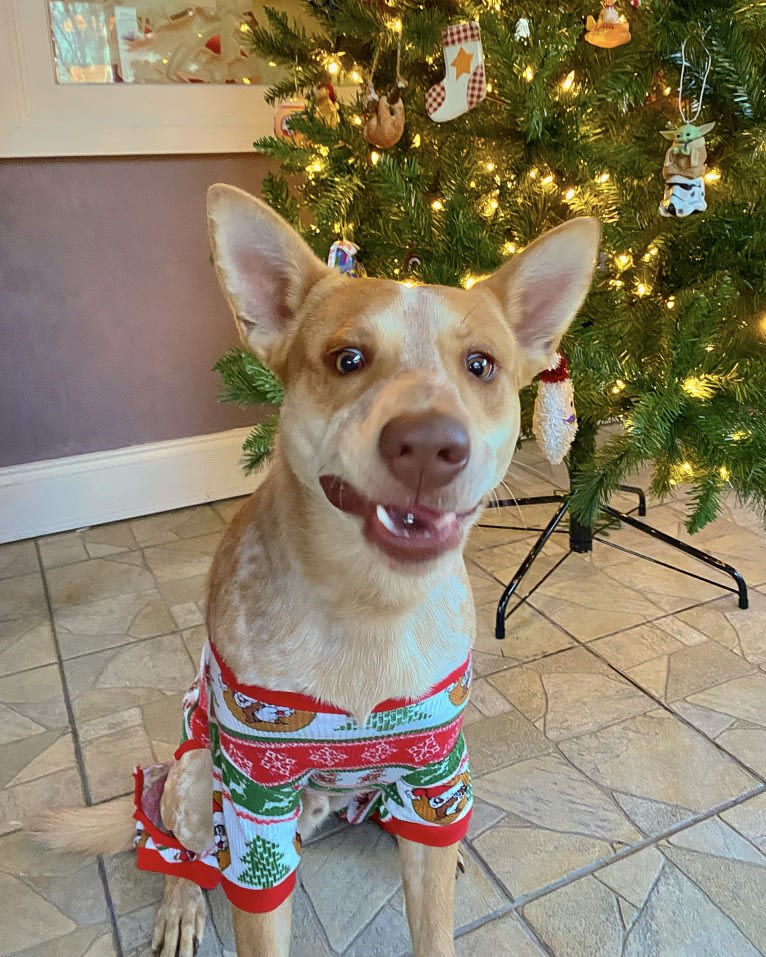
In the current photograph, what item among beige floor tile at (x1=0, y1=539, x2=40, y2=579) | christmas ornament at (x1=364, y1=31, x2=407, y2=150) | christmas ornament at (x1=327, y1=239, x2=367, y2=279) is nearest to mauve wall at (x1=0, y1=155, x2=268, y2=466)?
beige floor tile at (x1=0, y1=539, x2=40, y2=579)

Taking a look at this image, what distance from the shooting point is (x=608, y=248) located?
1.78 metres

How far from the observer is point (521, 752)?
1.75 m

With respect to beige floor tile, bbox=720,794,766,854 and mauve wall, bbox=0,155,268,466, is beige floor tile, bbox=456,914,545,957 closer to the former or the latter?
beige floor tile, bbox=720,794,766,854

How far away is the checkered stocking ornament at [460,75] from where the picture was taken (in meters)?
1.68

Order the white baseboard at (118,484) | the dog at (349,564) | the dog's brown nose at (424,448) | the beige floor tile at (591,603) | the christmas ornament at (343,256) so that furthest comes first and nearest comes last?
the white baseboard at (118,484), the beige floor tile at (591,603), the christmas ornament at (343,256), the dog at (349,564), the dog's brown nose at (424,448)

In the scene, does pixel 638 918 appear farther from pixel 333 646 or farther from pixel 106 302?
pixel 106 302

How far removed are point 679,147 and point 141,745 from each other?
1.81m

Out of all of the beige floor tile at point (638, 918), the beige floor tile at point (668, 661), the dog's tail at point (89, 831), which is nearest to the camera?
the beige floor tile at point (638, 918)

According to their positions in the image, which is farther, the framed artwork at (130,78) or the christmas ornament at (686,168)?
the framed artwork at (130,78)

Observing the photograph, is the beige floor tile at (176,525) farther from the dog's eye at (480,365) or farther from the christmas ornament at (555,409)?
the dog's eye at (480,365)

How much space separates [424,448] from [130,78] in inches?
90.3

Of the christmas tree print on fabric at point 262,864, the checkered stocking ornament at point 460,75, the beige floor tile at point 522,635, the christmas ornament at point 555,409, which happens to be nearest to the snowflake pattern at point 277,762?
the christmas tree print on fabric at point 262,864

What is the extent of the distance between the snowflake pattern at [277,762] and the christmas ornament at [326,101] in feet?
5.77

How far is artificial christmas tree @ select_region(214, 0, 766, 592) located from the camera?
1.64 metres
